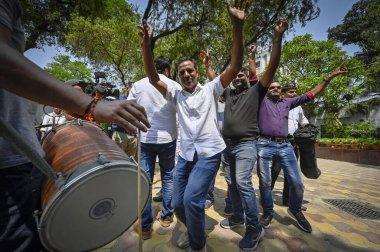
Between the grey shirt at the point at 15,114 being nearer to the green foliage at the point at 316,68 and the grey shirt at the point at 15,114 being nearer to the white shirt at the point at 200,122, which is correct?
the white shirt at the point at 200,122

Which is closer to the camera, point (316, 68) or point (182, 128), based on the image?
point (182, 128)

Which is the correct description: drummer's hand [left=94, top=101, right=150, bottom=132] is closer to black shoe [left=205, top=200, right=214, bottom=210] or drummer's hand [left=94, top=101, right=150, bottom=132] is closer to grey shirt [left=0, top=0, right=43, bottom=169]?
grey shirt [left=0, top=0, right=43, bottom=169]

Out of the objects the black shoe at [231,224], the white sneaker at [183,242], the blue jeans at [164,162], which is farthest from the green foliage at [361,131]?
the white sneaker at [183,242]

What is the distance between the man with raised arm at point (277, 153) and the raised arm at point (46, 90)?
2929 mm

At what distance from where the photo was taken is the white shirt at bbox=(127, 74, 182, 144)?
10.9ft

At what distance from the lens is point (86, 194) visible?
123 cm

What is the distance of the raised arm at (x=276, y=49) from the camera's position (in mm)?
2898

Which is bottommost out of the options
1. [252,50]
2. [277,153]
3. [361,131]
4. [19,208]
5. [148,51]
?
[361,131]

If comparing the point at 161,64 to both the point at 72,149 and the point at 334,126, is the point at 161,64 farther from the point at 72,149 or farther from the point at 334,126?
the point at 334,126

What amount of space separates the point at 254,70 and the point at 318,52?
94.1ft

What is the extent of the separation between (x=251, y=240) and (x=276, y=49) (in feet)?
7.49

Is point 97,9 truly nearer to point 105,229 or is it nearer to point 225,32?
point 225,32

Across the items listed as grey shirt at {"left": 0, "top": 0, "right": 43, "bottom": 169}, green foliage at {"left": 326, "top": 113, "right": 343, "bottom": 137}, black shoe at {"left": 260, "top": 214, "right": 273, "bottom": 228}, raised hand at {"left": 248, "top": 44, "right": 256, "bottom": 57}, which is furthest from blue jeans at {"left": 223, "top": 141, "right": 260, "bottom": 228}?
green foliage at {"left": 326, "top": 113, "right": 343, "bottom": 137}

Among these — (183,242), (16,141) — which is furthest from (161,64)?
(16,141)
